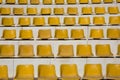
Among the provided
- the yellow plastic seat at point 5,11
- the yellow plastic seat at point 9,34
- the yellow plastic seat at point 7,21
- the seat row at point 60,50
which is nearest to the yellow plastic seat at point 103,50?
the seat row at point 60,50

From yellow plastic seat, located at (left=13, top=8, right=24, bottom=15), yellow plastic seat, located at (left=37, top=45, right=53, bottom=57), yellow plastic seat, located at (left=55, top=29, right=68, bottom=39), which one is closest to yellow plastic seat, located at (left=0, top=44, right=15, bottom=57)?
yellow plastic seat, located at (left=37, top=45, right=53, bottom=57)

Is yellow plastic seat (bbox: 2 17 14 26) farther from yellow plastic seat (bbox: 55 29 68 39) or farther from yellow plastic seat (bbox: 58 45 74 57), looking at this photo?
yellow plastic seat (bbox: 58 45 74 57)

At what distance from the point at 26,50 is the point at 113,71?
3.09ft

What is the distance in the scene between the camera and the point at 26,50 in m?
2.78

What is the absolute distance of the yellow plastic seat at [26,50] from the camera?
275 cm

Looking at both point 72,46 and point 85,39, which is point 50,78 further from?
point 85,39

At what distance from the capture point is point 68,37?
10.5ft

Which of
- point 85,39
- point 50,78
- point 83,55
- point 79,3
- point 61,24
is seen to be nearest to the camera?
point 50,78

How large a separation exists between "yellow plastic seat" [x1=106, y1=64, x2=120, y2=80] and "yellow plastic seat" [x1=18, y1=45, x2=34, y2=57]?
81cm

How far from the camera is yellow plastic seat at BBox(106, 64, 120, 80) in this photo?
2.35m

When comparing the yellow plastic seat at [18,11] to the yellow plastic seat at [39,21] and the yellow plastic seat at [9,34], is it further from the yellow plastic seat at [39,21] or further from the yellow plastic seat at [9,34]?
the yellow plastic seat at [9,34]

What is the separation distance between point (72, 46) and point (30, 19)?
104 cm

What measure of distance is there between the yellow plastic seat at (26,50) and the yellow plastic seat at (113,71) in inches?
31.8

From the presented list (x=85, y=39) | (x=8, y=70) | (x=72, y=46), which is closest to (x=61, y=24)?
(x=85, y=39)
